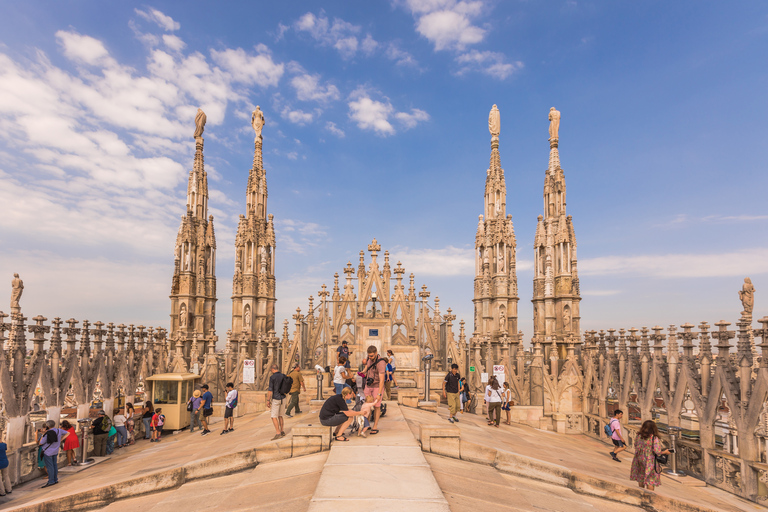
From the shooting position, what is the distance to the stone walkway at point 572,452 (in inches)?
403

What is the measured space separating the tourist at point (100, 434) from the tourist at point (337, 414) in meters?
10.4

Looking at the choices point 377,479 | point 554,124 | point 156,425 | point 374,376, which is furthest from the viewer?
point 554,124

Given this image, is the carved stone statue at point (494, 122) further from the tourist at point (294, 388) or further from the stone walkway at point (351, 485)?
the stone walkway at point (351, 485)

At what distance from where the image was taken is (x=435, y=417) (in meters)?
14.3

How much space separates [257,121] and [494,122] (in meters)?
15.8

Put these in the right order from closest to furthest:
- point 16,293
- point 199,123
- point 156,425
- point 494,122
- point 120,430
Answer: point 16,293, point 120,430, point 156,425, point 494,122, point 199,123

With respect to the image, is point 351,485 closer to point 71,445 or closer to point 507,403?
point 71,445

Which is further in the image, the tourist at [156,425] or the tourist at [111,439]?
the tourist at [156,425]

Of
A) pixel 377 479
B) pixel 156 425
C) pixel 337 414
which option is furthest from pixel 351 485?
pixel 156 425

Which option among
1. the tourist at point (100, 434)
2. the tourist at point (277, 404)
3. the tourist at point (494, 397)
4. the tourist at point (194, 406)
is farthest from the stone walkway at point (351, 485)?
the tourist at point (194, 406)

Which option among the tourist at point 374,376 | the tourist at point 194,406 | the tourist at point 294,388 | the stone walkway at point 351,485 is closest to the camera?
the stone walkway at point 351,485

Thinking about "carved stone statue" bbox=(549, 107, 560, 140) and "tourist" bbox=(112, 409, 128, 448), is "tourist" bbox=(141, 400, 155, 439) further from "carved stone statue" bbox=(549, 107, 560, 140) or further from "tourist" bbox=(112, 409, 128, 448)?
"carved stone statue" bbox=(549, 107, 560, 140)

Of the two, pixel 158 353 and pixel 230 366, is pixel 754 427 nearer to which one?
pixel 230 366

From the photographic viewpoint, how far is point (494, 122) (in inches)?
1117
